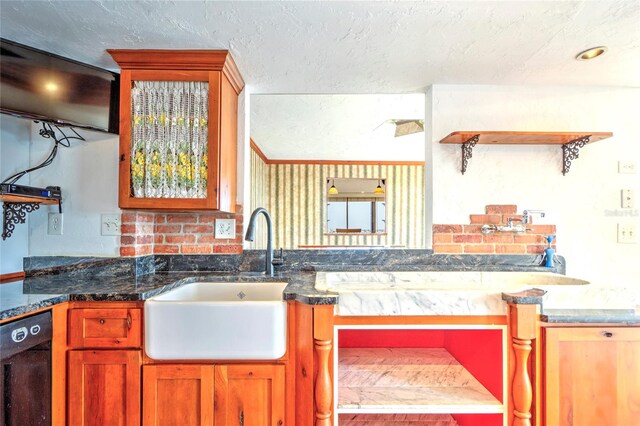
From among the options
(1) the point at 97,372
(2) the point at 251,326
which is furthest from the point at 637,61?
(1) the point at 97,372

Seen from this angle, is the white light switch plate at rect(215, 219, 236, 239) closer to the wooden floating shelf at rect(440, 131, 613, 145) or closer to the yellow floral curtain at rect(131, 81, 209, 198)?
the yellow floral curtain at rect(131, 81, 209, 198)

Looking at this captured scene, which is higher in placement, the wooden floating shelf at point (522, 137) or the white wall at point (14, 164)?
the wooden floating shelf at point (522, 137)

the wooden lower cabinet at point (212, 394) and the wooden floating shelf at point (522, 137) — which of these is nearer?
the wooden lower cabinet at point (212, 394)

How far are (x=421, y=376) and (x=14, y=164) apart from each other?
90.2 inches

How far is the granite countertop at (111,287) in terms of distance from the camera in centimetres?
117

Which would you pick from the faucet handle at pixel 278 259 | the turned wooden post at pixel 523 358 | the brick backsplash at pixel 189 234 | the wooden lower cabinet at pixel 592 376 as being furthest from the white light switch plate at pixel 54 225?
the wooden lower cabinet at pixel 592 376

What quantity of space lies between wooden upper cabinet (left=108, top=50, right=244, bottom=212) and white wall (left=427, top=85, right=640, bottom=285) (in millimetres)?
1272

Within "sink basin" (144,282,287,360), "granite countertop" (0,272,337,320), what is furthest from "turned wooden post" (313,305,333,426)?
"sink basin" (144,282,287,360)

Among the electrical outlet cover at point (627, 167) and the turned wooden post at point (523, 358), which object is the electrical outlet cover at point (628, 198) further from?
the turned wooden post at point (523, 358)

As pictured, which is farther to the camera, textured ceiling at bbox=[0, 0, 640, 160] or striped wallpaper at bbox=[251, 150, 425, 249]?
striped wallpaper at bbox=[251, 150, 425, 249]

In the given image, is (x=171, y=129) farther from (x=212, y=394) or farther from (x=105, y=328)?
(x=212, y=394)

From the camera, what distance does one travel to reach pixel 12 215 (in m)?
1.59

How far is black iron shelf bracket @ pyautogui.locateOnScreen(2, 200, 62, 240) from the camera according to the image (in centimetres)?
158

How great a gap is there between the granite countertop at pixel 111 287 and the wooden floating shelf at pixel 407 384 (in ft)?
1.49
